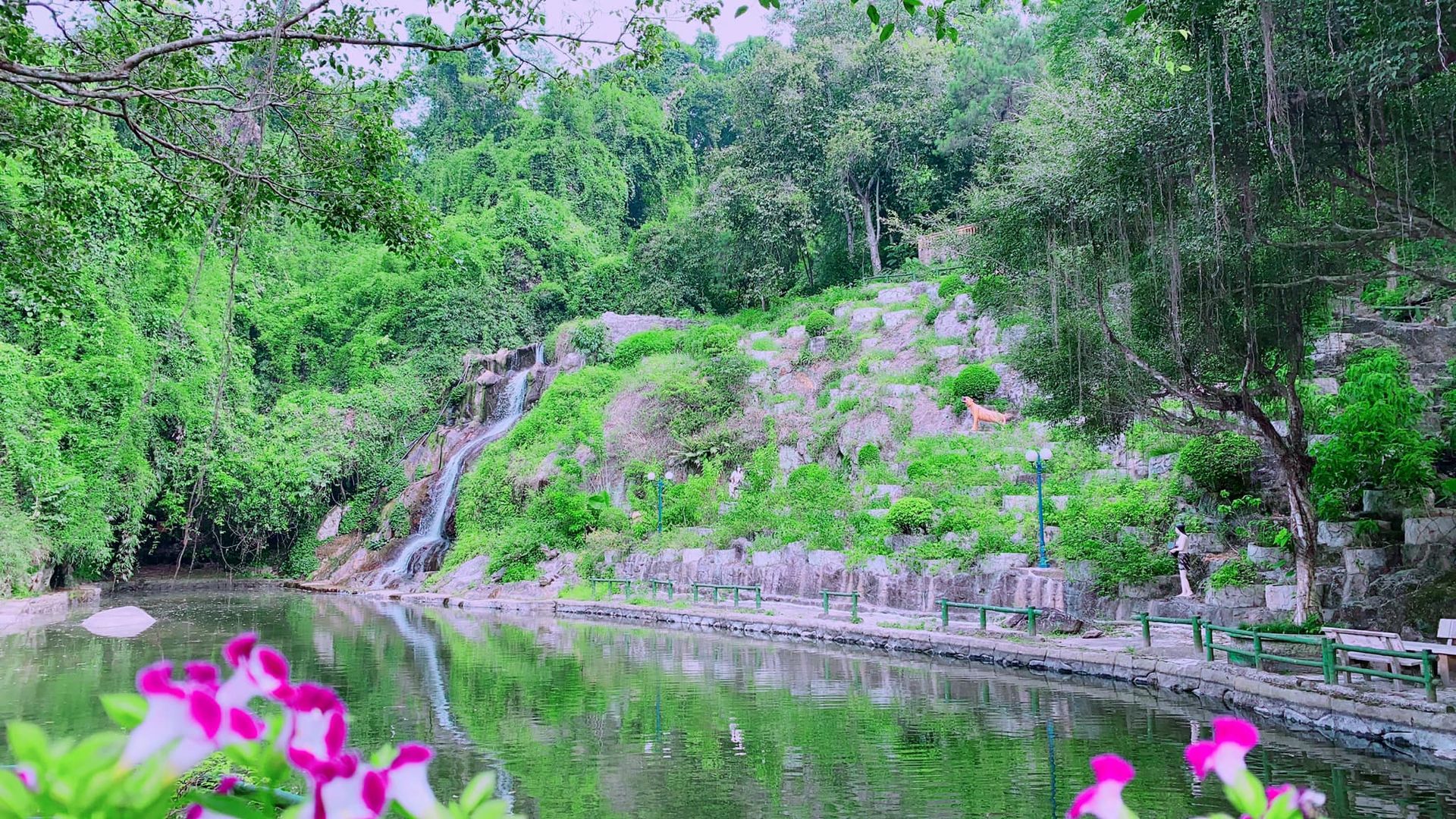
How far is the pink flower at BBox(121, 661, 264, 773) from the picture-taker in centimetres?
121

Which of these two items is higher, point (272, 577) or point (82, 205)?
point (82, 205)

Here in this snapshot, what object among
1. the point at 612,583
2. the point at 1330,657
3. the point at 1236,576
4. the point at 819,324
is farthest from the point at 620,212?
the point at 1330,657

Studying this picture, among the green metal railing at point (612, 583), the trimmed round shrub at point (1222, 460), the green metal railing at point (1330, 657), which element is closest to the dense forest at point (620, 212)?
the trimmed round shrub at point (1222, 460)

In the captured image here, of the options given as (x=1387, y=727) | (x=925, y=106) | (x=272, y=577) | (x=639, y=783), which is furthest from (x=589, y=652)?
(x=925, y=106)

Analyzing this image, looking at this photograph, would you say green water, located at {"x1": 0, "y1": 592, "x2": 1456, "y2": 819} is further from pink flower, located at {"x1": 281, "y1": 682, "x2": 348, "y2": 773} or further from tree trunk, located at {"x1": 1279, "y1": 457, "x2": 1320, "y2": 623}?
pink flower, located at {"x1": 281, "y1": 682, "x2": 348, "y2": 773}

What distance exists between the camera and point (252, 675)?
137cm

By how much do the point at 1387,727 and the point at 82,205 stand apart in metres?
12.4

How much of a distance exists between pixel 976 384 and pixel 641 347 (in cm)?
1542

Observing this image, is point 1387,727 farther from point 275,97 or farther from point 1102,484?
point 1102,484

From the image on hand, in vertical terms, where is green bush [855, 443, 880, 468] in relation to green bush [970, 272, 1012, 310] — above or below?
below

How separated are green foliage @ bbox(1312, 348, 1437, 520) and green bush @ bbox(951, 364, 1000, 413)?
13.9 meters

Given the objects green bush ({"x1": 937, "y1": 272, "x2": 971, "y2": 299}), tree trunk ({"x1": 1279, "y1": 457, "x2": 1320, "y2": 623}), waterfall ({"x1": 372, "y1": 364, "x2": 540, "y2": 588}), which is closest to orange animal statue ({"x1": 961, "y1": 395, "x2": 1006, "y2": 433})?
green bush ({"x1": 937, "y1": 272, "x2": 971, "y2": 299})

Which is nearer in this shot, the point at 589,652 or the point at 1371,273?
the point at 1371,273

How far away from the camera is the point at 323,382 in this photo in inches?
1768
